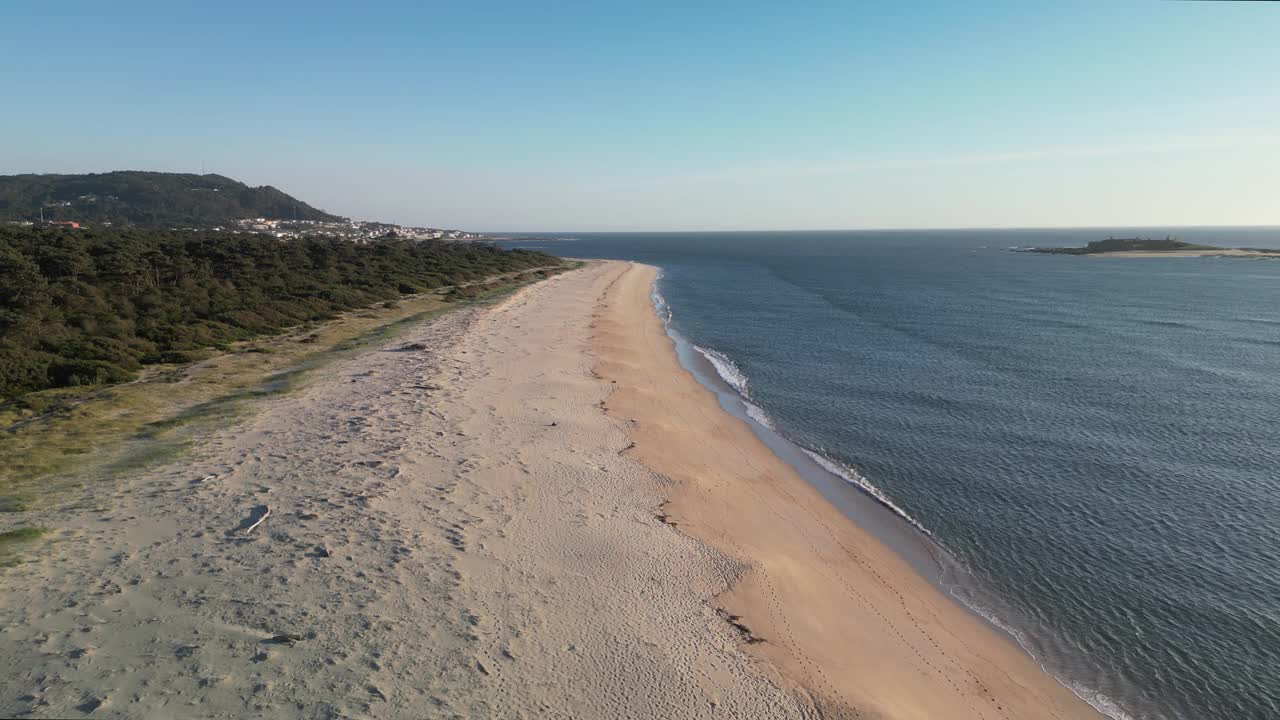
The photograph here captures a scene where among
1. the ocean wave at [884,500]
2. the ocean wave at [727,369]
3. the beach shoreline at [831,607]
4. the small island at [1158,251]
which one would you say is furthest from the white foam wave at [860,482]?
the small island at [1158,251]

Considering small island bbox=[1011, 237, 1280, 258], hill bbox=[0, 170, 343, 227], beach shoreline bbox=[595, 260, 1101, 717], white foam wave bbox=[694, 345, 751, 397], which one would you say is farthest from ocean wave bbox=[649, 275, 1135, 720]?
small island bbox=[1011, 237, 1280, 258]

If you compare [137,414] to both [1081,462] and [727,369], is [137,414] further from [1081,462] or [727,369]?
[1081,462]

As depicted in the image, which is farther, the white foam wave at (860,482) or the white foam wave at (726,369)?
the white foam wave at (726,369)

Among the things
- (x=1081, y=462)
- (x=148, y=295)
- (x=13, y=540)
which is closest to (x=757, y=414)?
(x=1081, y=462)

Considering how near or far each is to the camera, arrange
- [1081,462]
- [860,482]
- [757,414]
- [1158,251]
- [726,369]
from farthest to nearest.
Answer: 1. [1158,251]
2. [726,369]
3. [757,414]
4. [1081,462]
5. [860,482]

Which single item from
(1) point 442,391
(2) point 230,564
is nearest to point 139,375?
(1) point 442,391

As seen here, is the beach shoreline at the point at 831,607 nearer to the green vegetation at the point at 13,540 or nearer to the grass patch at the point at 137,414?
the green vegetation at the point at 13,540

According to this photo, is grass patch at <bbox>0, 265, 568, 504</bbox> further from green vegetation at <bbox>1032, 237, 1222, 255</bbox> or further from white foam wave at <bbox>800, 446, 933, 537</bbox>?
green vegetation at <bbox>1032, 237, 1222, 255</bbox>
